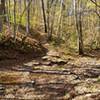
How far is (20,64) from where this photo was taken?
16.1 m

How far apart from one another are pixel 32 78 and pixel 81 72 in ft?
9.86

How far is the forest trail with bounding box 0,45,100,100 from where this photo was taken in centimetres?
1018

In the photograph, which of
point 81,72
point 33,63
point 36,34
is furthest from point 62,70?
point 36,34

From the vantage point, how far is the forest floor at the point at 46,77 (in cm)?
1021

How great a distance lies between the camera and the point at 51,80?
12.5 m

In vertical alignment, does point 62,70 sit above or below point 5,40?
below

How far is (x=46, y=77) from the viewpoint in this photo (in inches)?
516

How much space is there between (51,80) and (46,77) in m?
0.65

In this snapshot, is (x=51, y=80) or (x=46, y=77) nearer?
(x=51, y=80)

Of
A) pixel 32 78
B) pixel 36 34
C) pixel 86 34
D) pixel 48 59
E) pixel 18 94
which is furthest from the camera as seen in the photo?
pixel 86 34

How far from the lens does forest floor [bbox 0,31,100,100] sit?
1021 centimetres

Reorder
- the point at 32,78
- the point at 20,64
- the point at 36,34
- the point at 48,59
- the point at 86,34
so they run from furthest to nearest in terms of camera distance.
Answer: the point at 86,34
the point at 36,34
the point at 48,59
the point at 20,64
the point at 32,78

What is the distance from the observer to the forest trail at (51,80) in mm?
10180

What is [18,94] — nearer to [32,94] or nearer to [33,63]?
[32,94]
